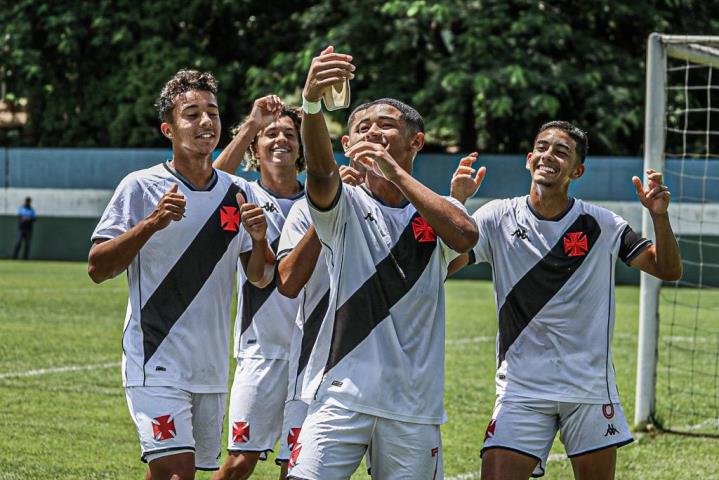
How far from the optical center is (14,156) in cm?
3183

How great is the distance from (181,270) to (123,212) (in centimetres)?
39

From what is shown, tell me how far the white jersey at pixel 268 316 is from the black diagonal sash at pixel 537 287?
4.43 feet

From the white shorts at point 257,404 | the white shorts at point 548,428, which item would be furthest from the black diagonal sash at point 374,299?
the white shorts at point 257,404

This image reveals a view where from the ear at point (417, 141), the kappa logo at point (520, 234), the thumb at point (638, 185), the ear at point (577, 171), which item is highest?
the ear at point (417, 141)

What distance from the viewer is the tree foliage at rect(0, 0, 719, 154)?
27438mm

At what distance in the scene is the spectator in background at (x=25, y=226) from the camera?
31.3 metres

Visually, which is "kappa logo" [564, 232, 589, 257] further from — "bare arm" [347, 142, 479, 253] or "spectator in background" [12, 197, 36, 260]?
"spectator in background" [12, 197, 36, 260]

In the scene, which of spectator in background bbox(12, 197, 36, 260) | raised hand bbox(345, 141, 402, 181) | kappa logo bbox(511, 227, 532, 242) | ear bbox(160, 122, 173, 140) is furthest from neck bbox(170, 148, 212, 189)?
spectator in background bbox(12, 197, 36, 260)

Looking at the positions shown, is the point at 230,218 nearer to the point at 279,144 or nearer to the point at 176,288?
→ the point at 176,288

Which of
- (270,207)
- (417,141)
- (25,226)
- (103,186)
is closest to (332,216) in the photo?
(417,141)

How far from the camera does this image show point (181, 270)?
19.6 feet

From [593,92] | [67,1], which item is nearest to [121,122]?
[67,1]

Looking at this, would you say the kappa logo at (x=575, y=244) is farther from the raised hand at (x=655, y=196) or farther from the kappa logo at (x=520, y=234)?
the raised hand at (x=655, y=196)

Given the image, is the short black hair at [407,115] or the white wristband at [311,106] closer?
the white wristband at [311,106]
